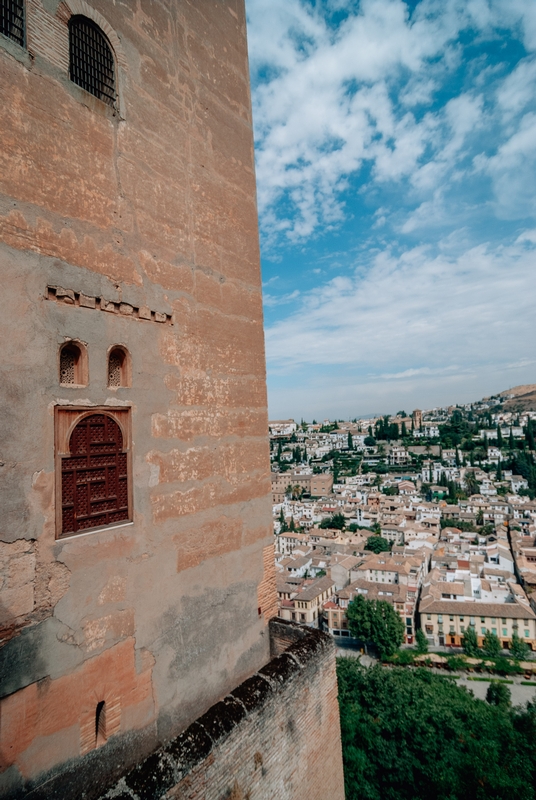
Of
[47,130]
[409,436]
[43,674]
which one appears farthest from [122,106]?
[409,436]

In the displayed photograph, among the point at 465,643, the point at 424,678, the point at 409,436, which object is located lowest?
the point at 465,643

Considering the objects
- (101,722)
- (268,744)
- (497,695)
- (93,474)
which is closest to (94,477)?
(93,474)

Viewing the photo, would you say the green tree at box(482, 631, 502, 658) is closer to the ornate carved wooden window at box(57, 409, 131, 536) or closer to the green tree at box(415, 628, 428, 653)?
the green tree at box(415, 628, 428, 653)

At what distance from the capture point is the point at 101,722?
2527 millimetres

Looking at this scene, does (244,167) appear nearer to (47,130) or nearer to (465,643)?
(47,130)

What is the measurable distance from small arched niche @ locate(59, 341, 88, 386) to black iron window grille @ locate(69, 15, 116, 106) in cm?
163

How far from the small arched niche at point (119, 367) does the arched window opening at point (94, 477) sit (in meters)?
0.24

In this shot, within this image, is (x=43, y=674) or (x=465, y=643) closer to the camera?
(x=43, y=674)

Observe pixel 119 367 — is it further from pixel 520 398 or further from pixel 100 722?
pixel 520 398

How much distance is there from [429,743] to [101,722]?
54.5ft

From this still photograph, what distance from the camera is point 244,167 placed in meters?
4.06

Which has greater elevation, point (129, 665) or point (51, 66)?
point (51, 66)

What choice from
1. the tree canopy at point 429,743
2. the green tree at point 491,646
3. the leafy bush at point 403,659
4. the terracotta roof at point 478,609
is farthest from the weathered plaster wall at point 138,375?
the terracotta roof at point 478,609

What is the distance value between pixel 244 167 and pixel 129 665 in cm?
395
